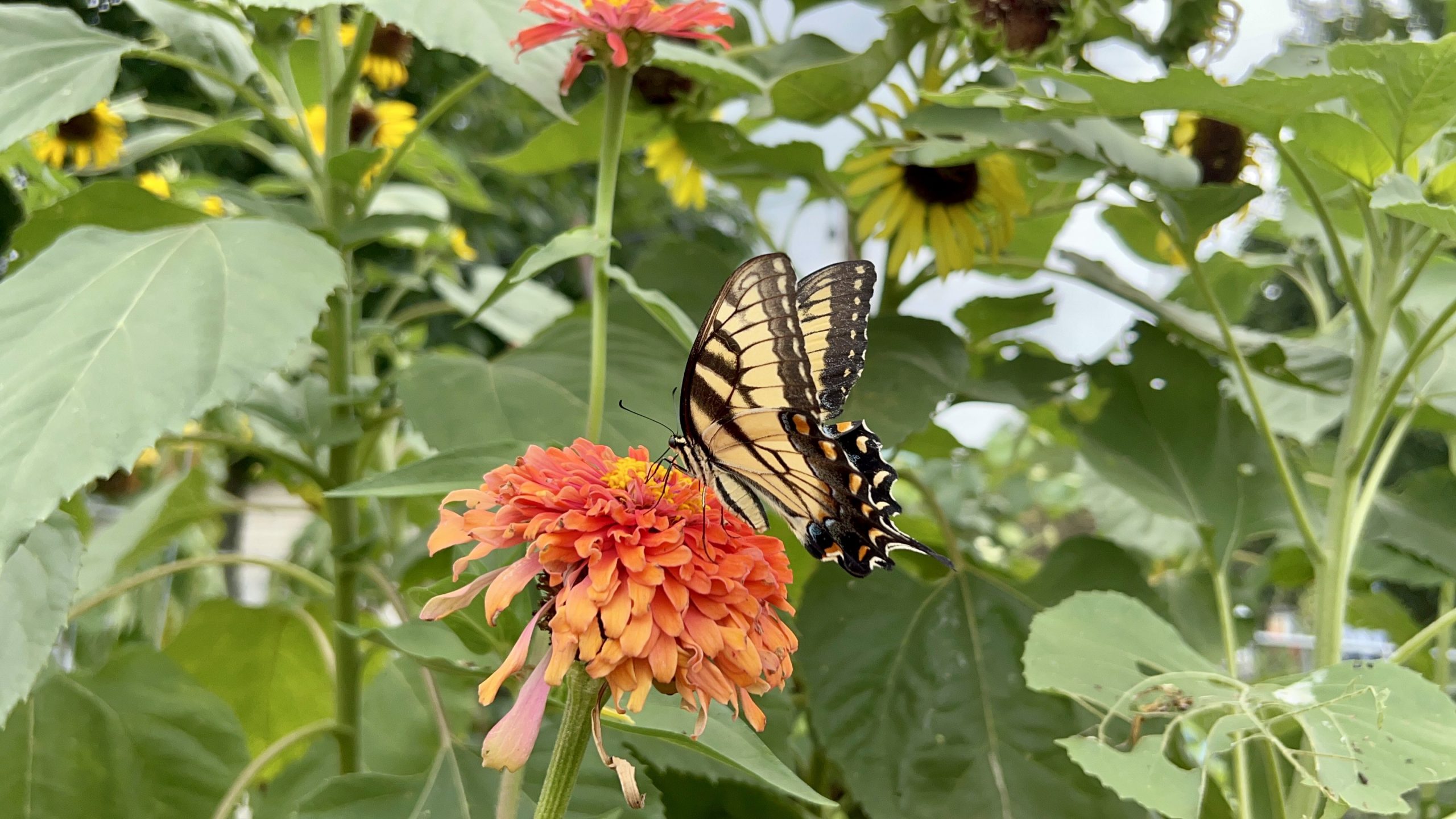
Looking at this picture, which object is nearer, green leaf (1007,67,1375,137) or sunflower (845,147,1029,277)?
green leaf (1007,67,1375,137)

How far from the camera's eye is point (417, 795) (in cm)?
37

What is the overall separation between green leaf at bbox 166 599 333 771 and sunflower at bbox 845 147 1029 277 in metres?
0.42

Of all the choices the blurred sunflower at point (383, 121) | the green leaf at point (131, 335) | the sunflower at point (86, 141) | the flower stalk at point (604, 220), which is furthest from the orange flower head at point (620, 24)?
the sunflower at point (86, 141)

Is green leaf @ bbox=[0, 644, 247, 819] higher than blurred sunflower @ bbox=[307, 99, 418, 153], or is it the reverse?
blurred sunflower @ bbox=[307, 99, 418, 153]

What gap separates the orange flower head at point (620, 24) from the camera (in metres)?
0.35

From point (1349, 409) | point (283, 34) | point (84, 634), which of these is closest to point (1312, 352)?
point (1349, 409)

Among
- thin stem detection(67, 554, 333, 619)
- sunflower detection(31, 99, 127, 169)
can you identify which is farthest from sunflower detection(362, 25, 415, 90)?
thin stem detection(67, 554, 333, 619)

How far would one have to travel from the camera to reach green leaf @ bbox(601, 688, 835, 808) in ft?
0.92

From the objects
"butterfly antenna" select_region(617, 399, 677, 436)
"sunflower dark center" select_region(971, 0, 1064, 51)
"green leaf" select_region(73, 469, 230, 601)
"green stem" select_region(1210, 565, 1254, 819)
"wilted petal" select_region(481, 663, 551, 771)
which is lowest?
"green leaf" select_region(73, 469, 230, 601)

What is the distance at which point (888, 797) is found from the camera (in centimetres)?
46

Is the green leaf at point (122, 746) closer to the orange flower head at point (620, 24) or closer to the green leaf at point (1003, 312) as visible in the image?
the orange flower head at point (620, 24)

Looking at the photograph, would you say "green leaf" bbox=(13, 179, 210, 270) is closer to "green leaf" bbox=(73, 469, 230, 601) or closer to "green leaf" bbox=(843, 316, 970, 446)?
"green leaf" bbox=(73, 469, 230, 601)

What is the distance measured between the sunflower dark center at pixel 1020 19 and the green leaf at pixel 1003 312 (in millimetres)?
148

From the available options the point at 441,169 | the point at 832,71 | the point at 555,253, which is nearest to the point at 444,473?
the point at 555,253
